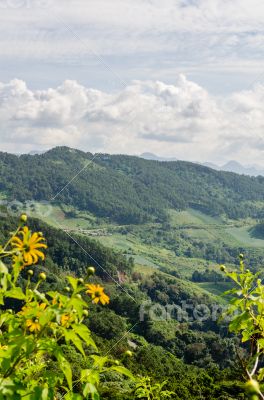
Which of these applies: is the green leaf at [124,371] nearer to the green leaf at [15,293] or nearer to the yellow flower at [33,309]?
the yellow flower at [33,309]

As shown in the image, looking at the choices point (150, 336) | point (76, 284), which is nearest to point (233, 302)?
point (76, 284)

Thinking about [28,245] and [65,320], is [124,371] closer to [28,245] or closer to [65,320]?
[65,320]

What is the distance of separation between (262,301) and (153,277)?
177727mm

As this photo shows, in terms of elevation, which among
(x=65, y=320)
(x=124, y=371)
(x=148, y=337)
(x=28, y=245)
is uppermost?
(x=28, y=245)

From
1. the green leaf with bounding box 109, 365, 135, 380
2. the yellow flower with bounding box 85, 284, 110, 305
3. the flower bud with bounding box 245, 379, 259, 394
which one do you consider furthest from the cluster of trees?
the flower bud with bounding box 245, 379, 259, 394

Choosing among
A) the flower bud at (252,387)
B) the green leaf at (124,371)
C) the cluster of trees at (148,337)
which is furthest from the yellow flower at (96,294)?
the cluster of trees at (148,337)

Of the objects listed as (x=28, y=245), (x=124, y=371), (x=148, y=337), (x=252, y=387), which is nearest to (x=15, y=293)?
(x=28, y=245)

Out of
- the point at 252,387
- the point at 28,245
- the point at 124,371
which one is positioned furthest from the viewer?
the point at 28,245

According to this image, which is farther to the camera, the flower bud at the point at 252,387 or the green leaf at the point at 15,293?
the green leaf at the point at 15,293

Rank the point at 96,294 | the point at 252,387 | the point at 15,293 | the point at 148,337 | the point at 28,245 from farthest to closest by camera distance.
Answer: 1. the point at 148,337
2. the point at 96,294
3. the point at 28,245
4. the point at 15,293
5. the point at 252,387

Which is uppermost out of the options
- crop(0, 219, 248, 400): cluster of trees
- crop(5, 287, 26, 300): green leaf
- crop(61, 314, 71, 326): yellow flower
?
crop(5, 287, 26, 300): green leaf

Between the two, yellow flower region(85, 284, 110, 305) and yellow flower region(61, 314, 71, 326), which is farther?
yellow flower region(85, 284, 110, 305)

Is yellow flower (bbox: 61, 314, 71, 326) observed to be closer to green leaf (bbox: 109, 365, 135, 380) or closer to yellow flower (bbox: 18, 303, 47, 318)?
yellow flower (bbox: 18, 303, 47, 318)

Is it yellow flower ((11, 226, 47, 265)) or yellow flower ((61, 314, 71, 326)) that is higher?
yellow flower ((11, 226, 47, 265))
